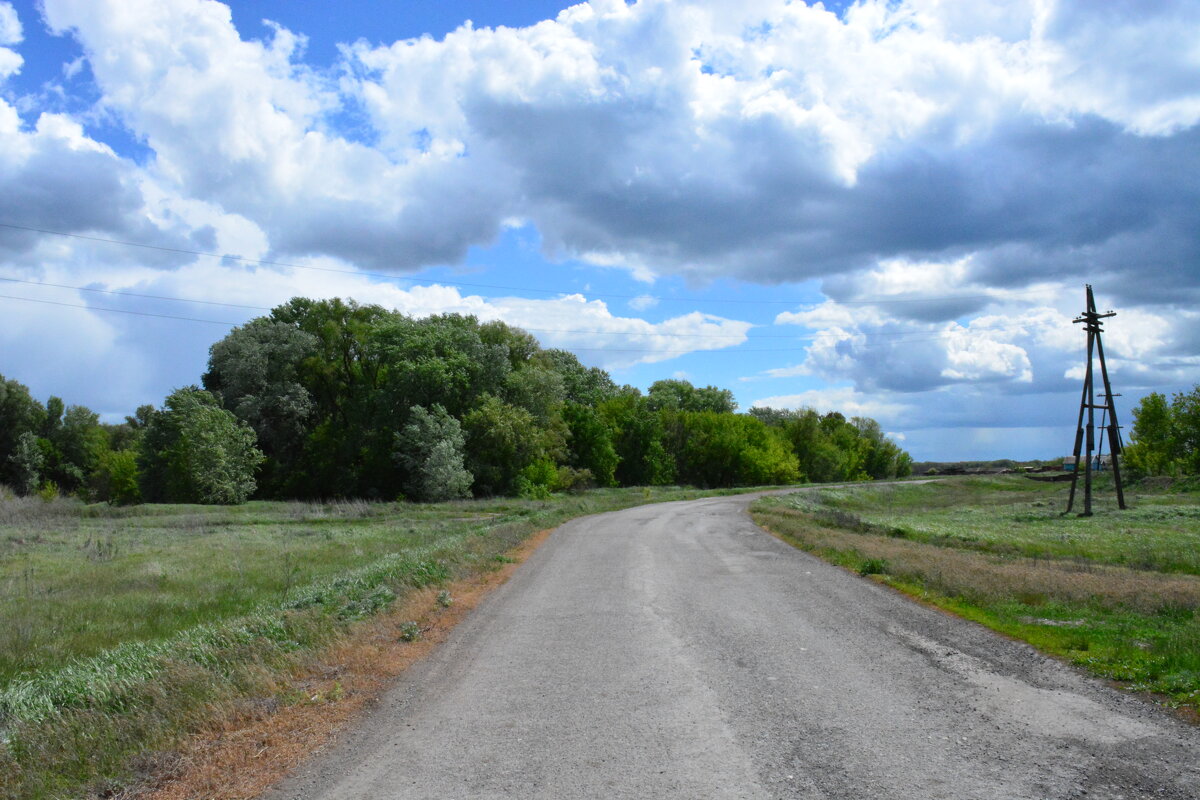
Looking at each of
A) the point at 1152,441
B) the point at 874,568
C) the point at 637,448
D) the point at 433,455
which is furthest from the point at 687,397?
the point at 874,568

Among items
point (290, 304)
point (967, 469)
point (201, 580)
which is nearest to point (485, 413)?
point (290, 304)

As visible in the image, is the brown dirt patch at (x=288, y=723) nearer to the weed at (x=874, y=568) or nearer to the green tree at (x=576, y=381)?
the weed at (x=874, y=568)

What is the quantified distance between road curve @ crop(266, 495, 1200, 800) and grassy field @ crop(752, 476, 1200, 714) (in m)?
0.62

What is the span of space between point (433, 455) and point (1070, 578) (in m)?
41.2

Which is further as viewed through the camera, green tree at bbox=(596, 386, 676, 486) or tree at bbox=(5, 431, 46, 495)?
green tree at bbox=(596, 386, 676, 486)

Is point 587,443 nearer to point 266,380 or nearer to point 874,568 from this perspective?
→ point 266,380

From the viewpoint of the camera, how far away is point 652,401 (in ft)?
373

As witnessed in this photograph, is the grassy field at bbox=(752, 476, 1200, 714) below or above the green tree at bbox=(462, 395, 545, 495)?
below

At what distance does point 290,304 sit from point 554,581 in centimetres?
5890

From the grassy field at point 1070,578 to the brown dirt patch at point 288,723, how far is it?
7.25 metres

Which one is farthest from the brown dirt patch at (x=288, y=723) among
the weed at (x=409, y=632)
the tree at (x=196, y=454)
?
the tree at (x=196, y=454)

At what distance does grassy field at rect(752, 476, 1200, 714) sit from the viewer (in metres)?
7.86

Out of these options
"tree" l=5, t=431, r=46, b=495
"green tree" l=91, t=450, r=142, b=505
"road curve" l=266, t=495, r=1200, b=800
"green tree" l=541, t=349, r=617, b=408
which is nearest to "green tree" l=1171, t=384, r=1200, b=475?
"green tree" l=541, t=349, r=617, b=408

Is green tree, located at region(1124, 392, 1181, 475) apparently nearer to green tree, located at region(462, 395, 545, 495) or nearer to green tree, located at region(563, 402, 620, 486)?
green tree, located at region(563, 402, 620, 486)
